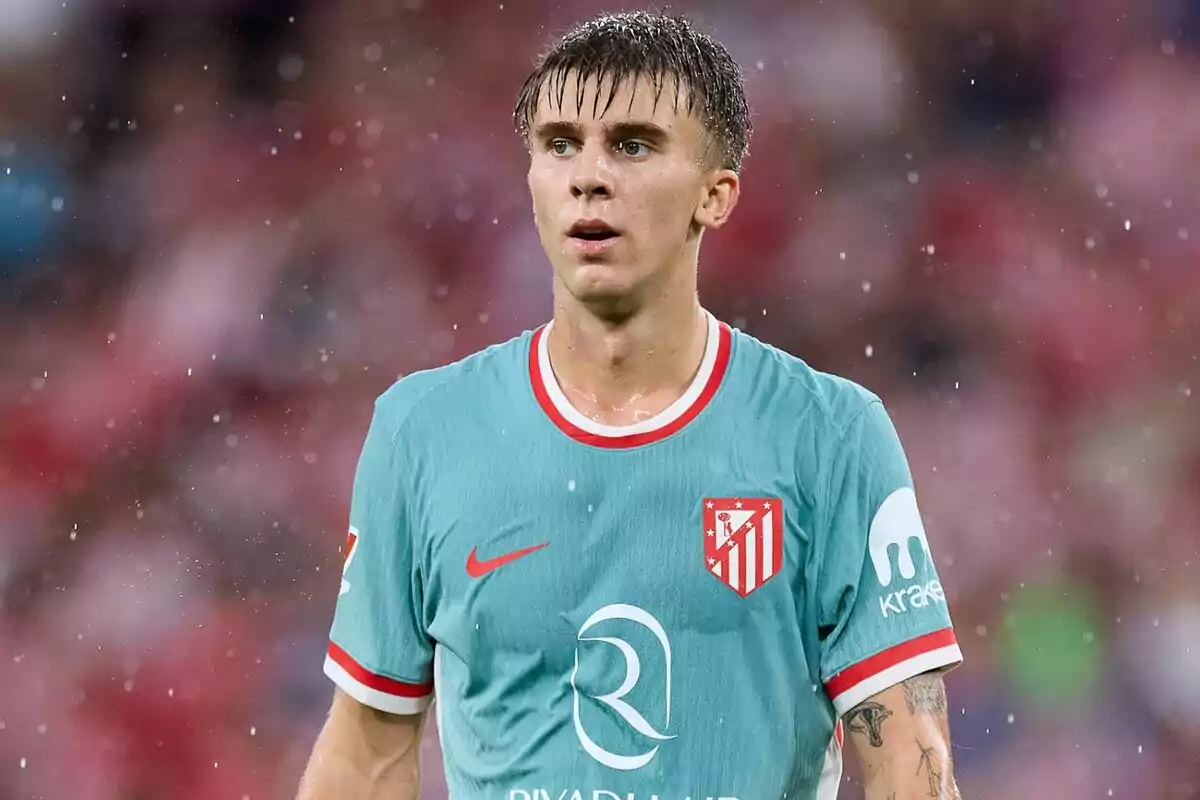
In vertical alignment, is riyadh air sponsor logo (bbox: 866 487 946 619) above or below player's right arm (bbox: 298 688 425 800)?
above

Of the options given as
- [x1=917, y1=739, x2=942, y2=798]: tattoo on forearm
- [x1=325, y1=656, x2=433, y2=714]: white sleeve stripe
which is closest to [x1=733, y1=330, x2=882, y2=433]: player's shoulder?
[x1=917, y1=739, x2=942, y2=798]: tattoo on forearm

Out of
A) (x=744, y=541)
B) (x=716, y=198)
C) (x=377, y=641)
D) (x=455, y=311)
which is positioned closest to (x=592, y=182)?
(x=716, y=198)

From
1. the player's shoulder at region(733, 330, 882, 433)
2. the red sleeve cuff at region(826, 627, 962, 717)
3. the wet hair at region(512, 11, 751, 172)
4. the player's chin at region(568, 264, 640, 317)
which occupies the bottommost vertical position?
the red sleeve cuff at region(826, 627, 962, 717)

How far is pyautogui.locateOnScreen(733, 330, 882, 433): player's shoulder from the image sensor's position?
9.28 feet

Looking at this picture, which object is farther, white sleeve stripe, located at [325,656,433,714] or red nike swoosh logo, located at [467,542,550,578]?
white sleeve stripe, located at [325,656,433,714]

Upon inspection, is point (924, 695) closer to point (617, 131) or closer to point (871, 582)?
point (871, 582)

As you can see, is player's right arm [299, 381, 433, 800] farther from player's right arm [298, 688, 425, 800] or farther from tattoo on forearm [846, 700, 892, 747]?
tattoo on forearm [846, 700, 892, 747]

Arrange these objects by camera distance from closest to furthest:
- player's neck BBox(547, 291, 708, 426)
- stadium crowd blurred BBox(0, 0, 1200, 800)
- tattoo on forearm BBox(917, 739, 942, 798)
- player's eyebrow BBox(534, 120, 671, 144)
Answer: tattoo on forearm BBox(917, 739, 942, 798) < player's eyebrow BBox(534, 120, 671, 144) < player's neck BBox(547, 291, 708, 426) < stadium crowd blurred BBox(0, 0, 1200, 800)

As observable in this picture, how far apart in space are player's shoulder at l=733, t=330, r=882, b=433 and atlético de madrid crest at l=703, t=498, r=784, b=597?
0.16 m

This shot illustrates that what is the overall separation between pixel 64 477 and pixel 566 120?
356cm

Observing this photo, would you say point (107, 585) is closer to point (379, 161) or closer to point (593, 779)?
point (379, 161)

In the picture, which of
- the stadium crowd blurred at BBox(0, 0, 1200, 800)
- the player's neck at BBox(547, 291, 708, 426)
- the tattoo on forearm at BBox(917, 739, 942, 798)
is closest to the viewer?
the tattoo on forearm at BBox(917, 739, 942, 798)

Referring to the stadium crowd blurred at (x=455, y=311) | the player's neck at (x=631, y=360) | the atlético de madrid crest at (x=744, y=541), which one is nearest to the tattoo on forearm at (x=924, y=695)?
the atlético de madrid crest at (x=744, y=541)

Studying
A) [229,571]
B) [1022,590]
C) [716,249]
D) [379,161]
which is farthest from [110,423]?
[1022,590]
